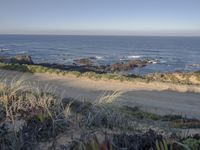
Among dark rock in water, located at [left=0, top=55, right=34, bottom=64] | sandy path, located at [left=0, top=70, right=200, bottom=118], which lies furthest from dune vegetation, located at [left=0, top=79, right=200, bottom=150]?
dark rock in water, located at [left=0, top=55, right=34, bottom=64]

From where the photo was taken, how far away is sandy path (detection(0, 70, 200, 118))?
15.6 metres

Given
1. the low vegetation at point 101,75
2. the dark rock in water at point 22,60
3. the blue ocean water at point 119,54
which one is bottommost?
the blue ocean water at point 119,54

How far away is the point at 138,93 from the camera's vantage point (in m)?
18.8

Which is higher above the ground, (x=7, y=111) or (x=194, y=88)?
(x=7, y=111)

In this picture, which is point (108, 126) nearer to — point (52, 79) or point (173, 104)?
point (173, 104)

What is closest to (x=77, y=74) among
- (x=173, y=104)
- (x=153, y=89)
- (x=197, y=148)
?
(x=153, y=89)

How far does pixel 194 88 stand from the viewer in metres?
20.1

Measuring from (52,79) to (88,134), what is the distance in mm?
16527

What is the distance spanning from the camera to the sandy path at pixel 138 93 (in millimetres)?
15594

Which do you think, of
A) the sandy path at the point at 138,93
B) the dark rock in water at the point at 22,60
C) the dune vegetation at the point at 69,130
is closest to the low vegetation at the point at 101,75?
the sandy path at the point at 138,93

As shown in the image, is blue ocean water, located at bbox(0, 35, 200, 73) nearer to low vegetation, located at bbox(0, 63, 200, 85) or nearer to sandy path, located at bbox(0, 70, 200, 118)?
low vegetation, located at bbox(0, 63, 200, 85)

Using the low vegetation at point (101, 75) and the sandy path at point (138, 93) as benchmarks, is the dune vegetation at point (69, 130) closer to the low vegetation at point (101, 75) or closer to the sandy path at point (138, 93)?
the sandy path at point (138, 93)

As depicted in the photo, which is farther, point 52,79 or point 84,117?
point 52,79

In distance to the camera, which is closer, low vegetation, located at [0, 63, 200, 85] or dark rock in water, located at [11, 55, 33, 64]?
low vegetation, located at [0, 63, 200, 85]
